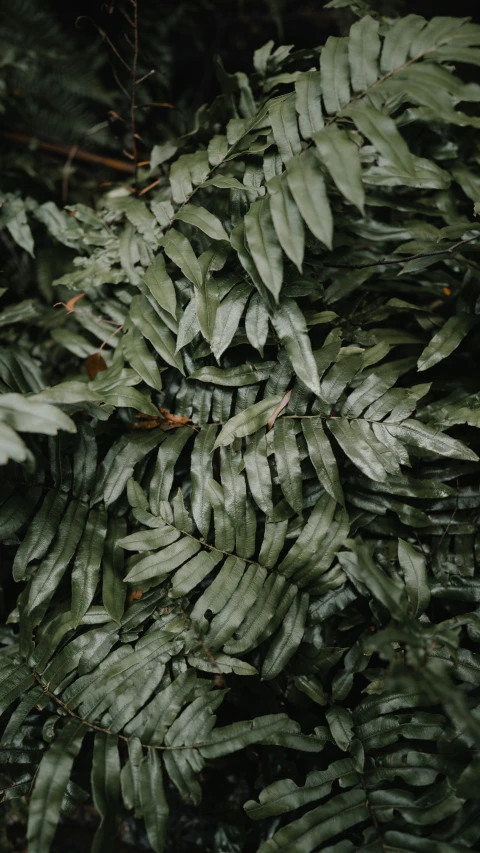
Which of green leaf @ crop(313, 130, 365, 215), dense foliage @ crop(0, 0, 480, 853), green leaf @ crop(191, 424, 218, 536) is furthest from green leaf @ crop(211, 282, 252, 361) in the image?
green leaf @ crop(313, 130, 365, 215)

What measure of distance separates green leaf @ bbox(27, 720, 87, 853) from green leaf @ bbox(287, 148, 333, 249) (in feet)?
3.59

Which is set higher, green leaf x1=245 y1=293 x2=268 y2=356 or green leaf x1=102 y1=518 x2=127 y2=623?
green leaf x1=245 y1=293 x2=268 y2=356

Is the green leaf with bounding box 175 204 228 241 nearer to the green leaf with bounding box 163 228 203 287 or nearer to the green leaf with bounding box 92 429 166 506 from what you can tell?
the green leaf with bounding box 163 228 203 287

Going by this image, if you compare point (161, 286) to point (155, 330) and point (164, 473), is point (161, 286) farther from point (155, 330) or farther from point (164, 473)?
point (164, 473)

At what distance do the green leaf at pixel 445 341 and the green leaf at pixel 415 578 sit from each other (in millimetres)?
446

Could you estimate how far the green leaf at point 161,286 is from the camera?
128 centimetres

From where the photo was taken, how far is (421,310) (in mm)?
1553

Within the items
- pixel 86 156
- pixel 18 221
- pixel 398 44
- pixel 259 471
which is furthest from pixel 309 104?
pixel 86 156

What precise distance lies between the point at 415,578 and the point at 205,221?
0.93 meters

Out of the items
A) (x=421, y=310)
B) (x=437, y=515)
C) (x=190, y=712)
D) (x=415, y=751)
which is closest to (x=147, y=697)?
(x=190, y=712)

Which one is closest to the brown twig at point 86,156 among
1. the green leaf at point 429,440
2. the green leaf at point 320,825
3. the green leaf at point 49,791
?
the green leaf at point 429,440

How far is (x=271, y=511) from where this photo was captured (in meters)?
1.25

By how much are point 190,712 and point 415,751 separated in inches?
18.6

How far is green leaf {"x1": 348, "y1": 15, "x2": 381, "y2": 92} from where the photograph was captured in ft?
3.73
